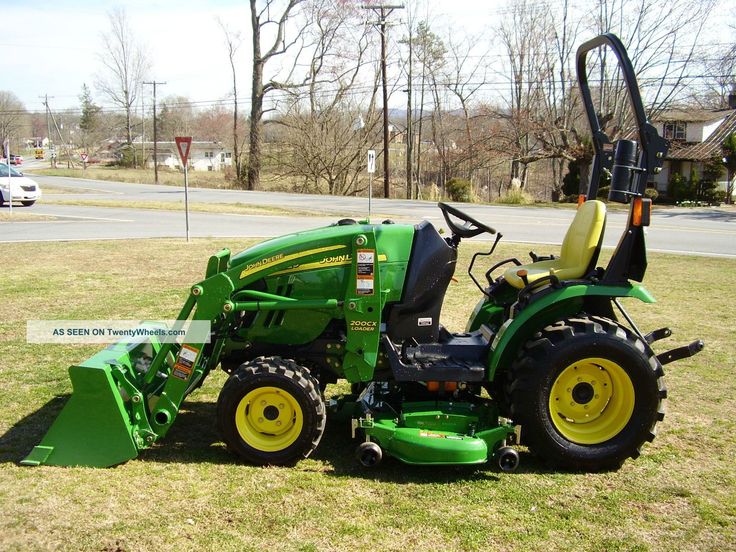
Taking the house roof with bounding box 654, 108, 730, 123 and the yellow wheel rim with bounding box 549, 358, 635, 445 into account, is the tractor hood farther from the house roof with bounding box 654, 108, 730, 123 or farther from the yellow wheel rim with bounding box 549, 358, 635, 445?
the house roof with bounding box 654, 108, 730, 123

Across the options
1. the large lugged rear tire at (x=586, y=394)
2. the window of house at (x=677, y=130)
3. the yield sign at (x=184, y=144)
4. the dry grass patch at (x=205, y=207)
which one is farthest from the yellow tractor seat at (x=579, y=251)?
the window of house at (x=677, y=130)

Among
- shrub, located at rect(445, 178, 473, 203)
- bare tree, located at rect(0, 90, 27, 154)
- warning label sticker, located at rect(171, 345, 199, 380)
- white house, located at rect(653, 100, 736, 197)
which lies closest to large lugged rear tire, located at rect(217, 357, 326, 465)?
warning label sticker, located at rect(171, 345, 199, 380)

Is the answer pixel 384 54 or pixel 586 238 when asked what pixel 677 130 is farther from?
pixel 586 238

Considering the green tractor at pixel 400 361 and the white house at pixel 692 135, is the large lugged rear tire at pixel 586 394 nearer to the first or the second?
the green tractor at pixel 400 361

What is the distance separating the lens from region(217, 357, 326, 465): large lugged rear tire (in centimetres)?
396

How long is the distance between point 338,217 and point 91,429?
58.6 ft

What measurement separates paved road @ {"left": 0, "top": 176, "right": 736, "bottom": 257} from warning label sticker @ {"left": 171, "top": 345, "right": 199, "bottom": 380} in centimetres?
1222

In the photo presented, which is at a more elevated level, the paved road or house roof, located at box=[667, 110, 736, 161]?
house roof, located at box=[667, 110, 736, 161]

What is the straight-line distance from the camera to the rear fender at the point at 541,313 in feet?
13.4

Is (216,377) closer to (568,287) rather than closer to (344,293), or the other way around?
(344,293)

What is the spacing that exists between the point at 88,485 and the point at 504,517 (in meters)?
2.23

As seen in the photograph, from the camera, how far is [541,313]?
4207mm

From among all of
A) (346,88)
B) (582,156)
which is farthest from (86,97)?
(582,156)

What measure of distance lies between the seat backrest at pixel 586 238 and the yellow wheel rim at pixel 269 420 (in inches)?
78.4
